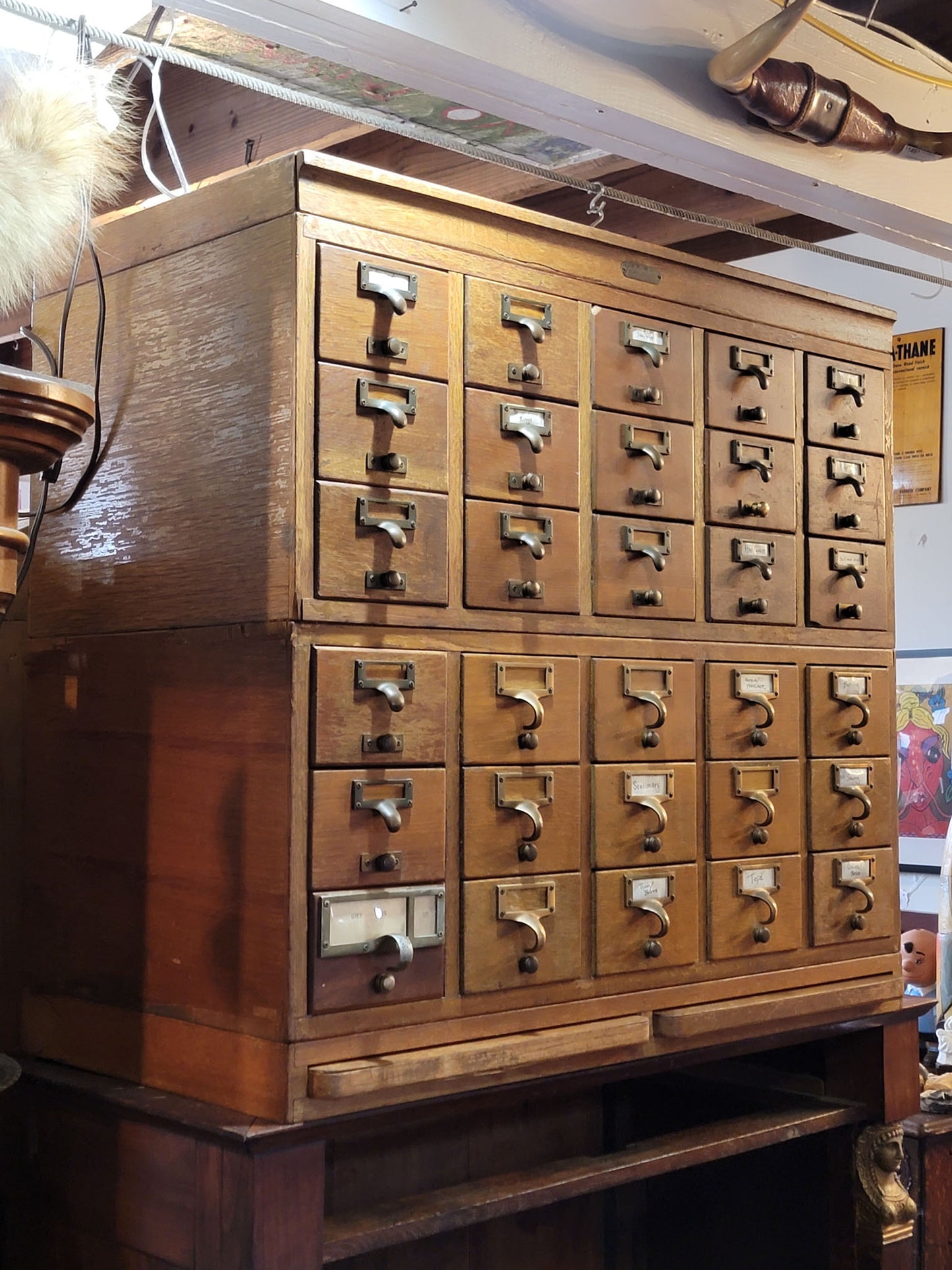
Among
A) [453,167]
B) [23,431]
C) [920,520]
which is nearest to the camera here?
[23,431]

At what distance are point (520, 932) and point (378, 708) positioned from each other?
43 cm

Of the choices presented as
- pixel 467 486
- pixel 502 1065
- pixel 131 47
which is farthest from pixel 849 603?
pixel 131 47

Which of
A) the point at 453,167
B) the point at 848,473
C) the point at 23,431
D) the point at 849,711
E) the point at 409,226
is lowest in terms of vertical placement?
the point at 849,711

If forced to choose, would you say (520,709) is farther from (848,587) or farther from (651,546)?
(848,587)

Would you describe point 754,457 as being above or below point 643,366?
below

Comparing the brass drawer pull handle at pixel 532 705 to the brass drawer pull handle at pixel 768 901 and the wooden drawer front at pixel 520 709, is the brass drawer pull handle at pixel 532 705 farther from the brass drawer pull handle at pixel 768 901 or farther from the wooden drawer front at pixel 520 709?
the brass drawer pull handle at pixel 768 901

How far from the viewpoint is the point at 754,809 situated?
2.62m

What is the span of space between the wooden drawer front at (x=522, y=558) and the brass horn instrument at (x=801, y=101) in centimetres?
75

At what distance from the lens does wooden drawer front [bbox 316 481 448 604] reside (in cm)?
200

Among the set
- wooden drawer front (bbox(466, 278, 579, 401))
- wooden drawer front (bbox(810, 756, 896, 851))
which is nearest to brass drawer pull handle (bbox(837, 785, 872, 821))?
wooden drawer front (bbox(810, 756, 896, 851))

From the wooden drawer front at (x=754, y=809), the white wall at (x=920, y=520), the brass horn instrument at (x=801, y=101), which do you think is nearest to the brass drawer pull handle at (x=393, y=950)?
the wooden drawer front at (x=754, y=809)

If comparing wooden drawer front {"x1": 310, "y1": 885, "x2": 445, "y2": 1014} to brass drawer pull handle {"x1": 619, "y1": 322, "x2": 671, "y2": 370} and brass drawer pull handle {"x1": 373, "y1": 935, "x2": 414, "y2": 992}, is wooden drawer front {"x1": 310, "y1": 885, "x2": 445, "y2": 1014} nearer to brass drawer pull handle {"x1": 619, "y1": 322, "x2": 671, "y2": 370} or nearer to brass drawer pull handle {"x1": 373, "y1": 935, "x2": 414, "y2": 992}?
brass drawer pull handle {"x1": 373, "y1": 935, "x2": 414, "y2": 992}

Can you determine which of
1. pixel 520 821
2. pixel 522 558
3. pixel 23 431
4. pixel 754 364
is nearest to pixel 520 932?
pixel 520 821

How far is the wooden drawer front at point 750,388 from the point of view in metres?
2.61
